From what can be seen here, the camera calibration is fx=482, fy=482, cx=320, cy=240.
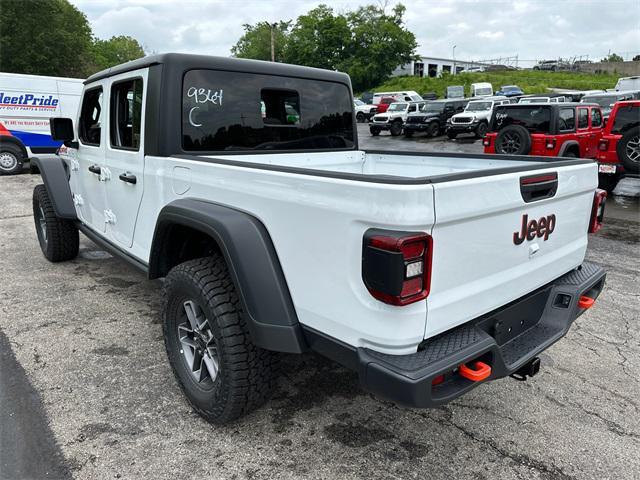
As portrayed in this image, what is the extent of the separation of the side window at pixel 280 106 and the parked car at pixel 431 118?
20.2m

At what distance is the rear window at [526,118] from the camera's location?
1054cm

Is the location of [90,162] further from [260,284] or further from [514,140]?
[514,140]

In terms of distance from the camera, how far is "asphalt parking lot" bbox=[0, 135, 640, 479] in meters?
2.25

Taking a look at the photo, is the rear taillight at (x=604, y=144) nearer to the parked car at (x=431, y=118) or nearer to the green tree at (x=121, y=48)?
the parked car at (x=431, y=118)

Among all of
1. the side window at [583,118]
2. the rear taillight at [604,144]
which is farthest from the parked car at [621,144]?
the side window at [583,118]

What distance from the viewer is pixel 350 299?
6.09 feet

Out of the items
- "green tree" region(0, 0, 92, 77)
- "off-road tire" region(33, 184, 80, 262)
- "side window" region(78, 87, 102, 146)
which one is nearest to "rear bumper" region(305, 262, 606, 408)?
"side window" region(78, 87, 102, 146)

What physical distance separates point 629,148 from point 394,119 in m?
16.6

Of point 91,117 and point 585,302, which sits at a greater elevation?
point 91,117

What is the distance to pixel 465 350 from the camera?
6.11ft

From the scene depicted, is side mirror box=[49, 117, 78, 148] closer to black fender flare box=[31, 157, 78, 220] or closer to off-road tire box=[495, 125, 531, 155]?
black fender flare box=[31, 157, 78, 220]

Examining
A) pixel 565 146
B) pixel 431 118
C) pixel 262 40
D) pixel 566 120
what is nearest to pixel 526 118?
pixel 566 120

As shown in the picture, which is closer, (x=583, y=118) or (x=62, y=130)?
(x=62, y=130)

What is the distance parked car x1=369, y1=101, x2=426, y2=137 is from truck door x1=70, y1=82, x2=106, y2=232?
832 inches
